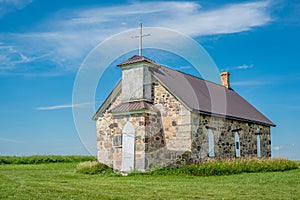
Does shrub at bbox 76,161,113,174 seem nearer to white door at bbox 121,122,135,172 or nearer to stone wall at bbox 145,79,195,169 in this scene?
white door at bbox 121,122,135,172

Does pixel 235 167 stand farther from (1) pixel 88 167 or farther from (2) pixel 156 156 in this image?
(1) pixel 88 167

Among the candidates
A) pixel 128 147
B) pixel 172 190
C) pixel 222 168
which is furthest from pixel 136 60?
pixel 172 190

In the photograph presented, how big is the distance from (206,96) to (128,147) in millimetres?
6405

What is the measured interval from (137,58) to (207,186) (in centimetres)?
881

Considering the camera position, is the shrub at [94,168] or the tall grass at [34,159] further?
the tall grass at [34,159]

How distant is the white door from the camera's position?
18.6 metres

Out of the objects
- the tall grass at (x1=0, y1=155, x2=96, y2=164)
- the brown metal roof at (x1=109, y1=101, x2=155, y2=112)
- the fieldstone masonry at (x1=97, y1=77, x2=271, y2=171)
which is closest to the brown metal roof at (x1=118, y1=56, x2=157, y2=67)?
the fieldstone masonry at (x1=97, y1=77, x2=271, y2=171)

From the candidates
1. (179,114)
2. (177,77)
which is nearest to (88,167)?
(179,114)

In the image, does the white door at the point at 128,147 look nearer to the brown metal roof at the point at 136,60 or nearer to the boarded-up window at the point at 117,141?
the boarded-up window at the point at 117,141

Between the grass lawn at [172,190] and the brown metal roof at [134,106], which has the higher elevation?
the brown metal roof at [134,106]

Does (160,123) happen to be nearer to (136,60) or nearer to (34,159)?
(136,60)

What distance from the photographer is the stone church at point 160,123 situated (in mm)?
18531

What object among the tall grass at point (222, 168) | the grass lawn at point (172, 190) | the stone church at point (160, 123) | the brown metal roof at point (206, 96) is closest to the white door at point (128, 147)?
the stone church at point (160, 123)

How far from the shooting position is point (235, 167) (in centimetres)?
1855
